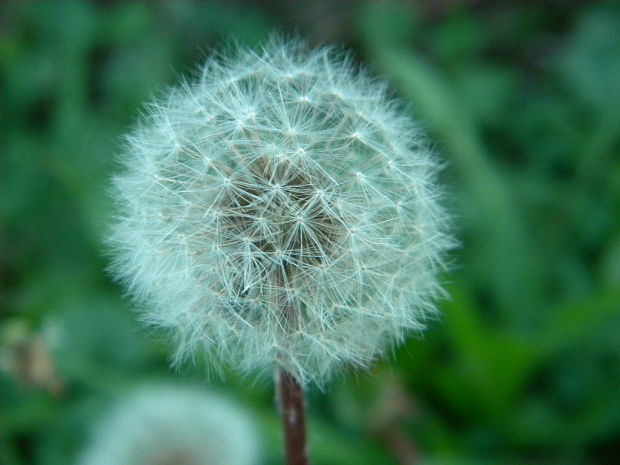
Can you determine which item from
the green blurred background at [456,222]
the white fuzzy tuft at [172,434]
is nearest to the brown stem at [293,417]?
the green blurred background at [456,222]

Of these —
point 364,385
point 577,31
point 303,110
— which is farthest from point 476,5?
point 303,110

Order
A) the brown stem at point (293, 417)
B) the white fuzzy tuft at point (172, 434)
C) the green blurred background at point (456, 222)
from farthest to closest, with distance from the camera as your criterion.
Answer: the green blurred background at point (456, 222) < the white fuzzy tuft at point (172, 434) < the brown stem at point (293, 417)

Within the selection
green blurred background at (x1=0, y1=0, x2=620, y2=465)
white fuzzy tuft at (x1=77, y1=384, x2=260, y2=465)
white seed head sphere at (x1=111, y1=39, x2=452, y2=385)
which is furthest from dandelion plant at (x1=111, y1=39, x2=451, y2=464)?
white fuzzy tuft at (x1=77, y1=384, x2=260, y2=465)

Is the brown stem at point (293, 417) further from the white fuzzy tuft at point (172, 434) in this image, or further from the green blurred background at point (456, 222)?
the white fuzzy tuft at point (172, 434)

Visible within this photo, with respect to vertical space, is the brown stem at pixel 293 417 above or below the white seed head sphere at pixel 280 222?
below

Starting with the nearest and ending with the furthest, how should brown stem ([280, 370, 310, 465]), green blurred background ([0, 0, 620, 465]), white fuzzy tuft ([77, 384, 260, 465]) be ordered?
brown stem ([280, 370, 310, 465]) < white fuzzy tuft ([77, 384, 260, 465]) < green blurred background ([0, 0, 620, 465])

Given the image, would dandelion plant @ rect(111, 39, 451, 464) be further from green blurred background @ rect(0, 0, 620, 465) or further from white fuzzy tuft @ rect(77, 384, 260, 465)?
white fuzzy tuft @ rect(77, 384, 260, 465)

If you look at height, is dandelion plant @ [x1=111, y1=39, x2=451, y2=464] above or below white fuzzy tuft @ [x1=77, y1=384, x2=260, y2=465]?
above

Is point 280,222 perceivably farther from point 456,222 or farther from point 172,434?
point 456,222

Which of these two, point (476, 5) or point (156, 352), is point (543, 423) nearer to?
point (156, 352)

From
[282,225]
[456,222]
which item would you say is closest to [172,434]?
[282,225]
